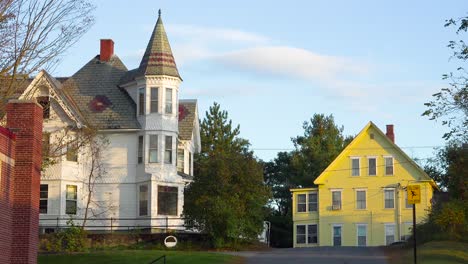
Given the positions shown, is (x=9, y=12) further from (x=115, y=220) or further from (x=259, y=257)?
(x=115, y=220)

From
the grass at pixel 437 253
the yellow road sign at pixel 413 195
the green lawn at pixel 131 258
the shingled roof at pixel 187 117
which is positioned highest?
the shingled roof at pixel 187 117

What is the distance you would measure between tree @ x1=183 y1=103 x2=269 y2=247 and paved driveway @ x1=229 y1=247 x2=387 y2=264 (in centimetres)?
219

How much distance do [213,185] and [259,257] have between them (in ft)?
21.5

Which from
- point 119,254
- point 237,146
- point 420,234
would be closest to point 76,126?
point 119,254

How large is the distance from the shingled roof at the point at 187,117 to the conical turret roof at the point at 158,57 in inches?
222

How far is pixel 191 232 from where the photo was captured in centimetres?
4750

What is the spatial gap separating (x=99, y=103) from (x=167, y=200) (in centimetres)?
692

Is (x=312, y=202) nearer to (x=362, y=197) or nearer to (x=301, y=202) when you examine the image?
(x=301, y=202)

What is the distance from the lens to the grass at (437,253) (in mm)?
34219

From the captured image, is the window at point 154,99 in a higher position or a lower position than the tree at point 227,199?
higher

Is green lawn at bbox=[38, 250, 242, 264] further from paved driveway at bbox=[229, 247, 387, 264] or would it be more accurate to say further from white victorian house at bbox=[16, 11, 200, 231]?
white victorian house at bbox=[16, 11, 200, 231]

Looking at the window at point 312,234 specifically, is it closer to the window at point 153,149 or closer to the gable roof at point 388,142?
the gable roof at point 388,142

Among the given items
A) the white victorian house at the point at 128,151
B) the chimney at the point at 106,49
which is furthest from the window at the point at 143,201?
the chimney at the point at 106,49

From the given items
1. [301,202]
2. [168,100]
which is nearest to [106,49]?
[168,100]
